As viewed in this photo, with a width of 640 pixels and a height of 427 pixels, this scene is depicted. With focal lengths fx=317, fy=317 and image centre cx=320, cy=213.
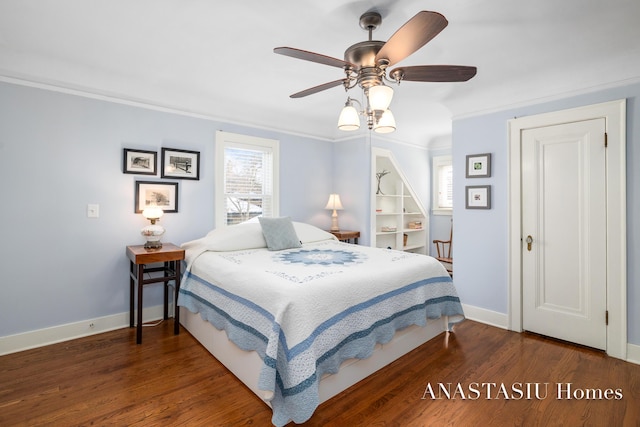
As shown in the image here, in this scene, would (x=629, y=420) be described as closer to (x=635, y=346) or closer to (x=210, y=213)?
(x=635, y=346)

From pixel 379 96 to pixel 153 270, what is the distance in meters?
2.58

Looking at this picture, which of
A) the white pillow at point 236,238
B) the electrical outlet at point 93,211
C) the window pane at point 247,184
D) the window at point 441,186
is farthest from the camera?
the window at point 441,186

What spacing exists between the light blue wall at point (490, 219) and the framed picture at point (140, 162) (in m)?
3.26

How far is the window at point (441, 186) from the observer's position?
5.72m

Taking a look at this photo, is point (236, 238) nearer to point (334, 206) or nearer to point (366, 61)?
point (334, 206)

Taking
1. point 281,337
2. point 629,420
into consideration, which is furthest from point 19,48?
point 629,420

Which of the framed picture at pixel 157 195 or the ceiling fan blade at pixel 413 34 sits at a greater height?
the ceiling fan blade at pixel 413 34

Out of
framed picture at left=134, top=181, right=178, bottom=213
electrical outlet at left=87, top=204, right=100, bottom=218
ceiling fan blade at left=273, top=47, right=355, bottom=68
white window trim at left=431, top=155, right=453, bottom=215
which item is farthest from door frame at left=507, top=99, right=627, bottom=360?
electrical outlet at left=87, top=204, right=100, bottom=218

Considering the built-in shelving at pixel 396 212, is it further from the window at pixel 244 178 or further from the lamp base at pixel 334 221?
the window at pixel 244 178

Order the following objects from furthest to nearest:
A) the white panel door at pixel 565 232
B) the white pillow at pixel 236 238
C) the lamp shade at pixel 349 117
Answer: the white pillow at pixel 236 238 → the white panel door at pixel 565 232 → the lamp shade at pixel 349 117

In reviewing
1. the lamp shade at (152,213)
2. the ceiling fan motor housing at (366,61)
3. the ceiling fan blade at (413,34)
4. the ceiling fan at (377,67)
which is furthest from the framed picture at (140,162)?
the ceiling fan blade at (413,34)

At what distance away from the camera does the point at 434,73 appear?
6.24 ft

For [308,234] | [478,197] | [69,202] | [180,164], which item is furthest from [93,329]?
[478,197]

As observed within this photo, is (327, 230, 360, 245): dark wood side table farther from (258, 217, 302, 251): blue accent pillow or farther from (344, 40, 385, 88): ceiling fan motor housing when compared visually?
(344, 40, 385, 88): ceiling fan motor housing
